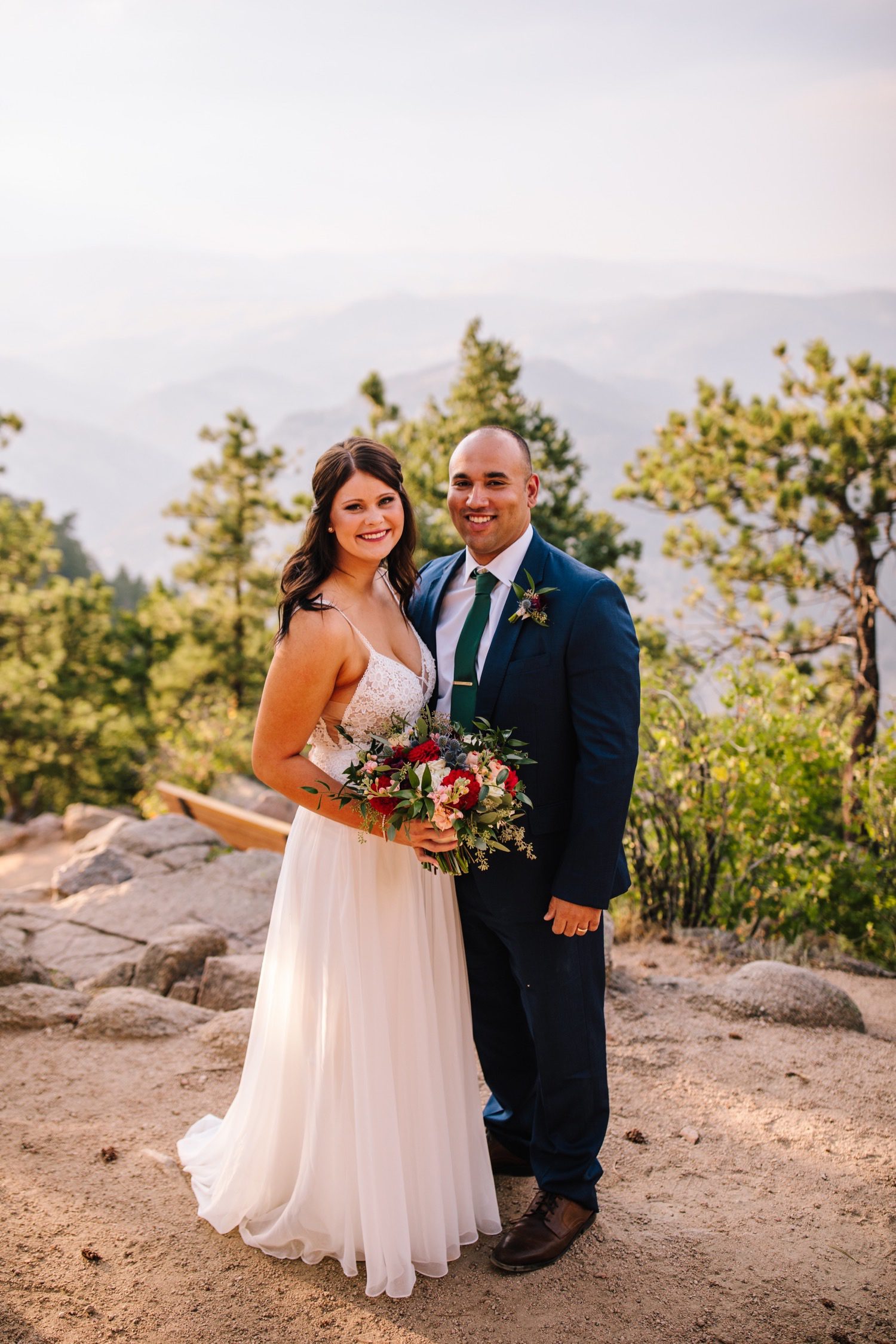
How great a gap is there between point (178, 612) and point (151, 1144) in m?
15.4

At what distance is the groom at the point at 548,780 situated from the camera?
9.16ft

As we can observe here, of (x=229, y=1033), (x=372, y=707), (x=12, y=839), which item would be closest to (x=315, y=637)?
(x=372, y=707)

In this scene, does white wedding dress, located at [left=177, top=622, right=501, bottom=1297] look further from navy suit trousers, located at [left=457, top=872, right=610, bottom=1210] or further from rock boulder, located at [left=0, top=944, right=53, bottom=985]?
rock boulder, located at [left=0, top=944, right=53, bottom=985]

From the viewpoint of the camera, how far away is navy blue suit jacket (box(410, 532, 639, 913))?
9.12 feet

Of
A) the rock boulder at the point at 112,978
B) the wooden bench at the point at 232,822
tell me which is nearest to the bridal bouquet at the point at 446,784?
the rock boulder at the point at 112,978

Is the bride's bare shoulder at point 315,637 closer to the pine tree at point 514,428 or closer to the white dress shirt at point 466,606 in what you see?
the white dress shirt at point 466,606

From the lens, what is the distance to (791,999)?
4.53 meters

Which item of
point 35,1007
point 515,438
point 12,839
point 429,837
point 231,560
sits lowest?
point 12,839

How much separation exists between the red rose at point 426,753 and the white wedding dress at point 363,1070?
1.14 ft

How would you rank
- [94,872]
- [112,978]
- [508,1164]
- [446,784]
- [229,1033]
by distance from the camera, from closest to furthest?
1. [446,784]
2. [508,1164]
3. [229,1033]
4. [112,978]
5. [94,872]

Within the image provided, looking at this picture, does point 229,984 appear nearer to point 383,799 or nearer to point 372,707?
point 372,707

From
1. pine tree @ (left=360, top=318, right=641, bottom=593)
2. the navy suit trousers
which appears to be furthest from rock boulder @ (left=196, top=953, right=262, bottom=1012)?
pine tree @ (left=360, top=318, right=641, bottom=593)

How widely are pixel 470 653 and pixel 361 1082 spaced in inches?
51.4

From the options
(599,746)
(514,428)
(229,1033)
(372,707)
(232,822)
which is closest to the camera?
(599,746)
